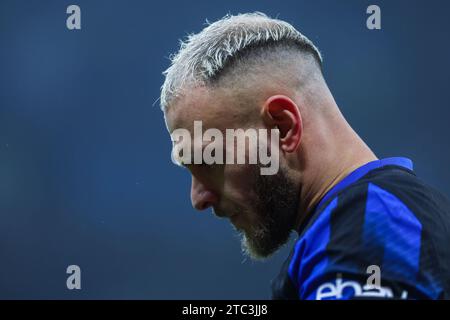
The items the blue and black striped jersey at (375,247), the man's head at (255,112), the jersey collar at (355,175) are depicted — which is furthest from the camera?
the man's head at (255,112)

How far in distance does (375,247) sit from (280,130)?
0.36 meters

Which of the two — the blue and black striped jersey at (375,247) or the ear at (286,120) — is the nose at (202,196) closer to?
the ear at (286,120)

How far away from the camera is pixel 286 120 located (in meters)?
1.18

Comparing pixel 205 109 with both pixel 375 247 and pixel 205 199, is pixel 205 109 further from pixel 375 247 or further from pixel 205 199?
pixel 375 247

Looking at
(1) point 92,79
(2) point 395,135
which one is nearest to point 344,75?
(2) point 395,135

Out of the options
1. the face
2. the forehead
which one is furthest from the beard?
the forehead

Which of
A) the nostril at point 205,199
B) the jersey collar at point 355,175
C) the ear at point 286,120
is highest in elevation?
the ear at point 286,120

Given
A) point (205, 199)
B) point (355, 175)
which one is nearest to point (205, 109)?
point (205, 199)

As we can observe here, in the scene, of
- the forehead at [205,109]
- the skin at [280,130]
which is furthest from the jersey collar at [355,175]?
the forehead at [205,109]

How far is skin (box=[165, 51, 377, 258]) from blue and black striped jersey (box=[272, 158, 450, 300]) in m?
0.16

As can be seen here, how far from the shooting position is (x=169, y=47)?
3.91m

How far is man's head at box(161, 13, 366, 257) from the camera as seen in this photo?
1.20 metres

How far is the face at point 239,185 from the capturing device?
1209mm
